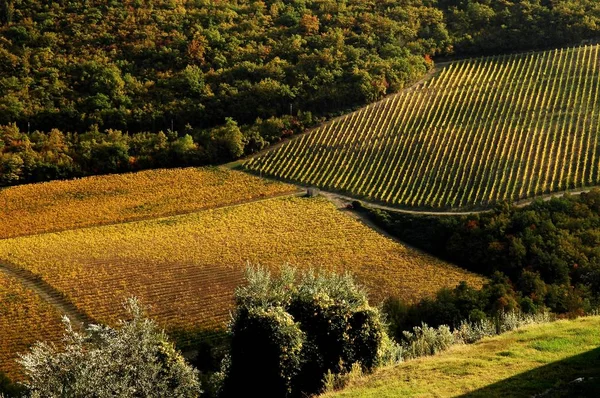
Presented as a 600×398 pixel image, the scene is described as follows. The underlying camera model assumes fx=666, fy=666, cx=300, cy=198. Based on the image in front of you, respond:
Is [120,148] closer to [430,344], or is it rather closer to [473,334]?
[430,344]

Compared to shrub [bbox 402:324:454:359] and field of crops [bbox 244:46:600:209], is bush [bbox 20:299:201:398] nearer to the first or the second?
shrub [bbox 402:324:454:359]

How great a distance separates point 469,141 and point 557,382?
54.3m

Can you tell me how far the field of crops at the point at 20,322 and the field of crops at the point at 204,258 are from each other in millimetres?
2061

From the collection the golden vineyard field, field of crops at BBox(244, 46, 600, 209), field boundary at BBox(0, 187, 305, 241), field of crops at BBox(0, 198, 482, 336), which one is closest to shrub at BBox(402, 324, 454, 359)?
field of crops at BBox(0, 198, 482, 336)

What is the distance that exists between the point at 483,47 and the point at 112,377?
8188cm

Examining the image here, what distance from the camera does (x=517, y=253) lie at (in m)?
49.4

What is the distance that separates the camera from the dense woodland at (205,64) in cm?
7694

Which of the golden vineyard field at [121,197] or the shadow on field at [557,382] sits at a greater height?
the golden vineyard field at [121,197]

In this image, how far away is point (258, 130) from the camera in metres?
80.3

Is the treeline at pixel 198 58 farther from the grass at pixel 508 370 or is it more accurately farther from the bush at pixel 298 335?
the grass at pixel 508 370

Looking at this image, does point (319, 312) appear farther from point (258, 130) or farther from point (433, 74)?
point (433, 74)

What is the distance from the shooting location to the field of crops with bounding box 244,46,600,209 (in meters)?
63.0

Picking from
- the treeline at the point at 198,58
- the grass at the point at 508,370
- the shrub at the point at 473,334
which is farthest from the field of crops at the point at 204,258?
the treeline at the point at 198,58

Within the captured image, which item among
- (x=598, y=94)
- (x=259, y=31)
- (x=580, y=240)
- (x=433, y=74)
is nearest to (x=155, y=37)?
(x=259, y=31)
